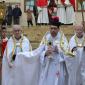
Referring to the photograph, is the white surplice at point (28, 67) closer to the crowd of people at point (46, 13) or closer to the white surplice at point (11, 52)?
the white surplice at point (11, 52)

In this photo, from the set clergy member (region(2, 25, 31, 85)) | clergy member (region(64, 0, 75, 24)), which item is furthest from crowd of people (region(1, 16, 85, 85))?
clergy member (region(64, 0, 75, 24))

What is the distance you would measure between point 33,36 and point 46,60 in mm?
13017

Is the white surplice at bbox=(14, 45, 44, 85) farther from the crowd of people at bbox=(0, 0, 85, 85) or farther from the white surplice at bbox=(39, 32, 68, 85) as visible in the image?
the white surplice at bbox=(39, 32, 68, 85)

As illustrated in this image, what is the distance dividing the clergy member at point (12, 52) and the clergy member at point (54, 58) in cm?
51

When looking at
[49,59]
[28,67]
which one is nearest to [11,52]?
[28,67]

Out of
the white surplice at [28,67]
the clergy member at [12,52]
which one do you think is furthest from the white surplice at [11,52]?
the white surplice at [28,67]

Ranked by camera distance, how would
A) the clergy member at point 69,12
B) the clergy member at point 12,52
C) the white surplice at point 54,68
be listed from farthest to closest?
the clergy member at point 69,12 < the clergy member at point 12,52 < the white surplice at point 54,68

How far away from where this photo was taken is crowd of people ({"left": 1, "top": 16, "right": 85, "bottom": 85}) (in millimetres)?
9992

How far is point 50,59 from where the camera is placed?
33.2 ft

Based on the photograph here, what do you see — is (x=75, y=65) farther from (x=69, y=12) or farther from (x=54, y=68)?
(x=69, y=12)

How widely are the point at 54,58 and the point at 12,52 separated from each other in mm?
964

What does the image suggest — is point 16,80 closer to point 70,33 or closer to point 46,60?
point 46,60

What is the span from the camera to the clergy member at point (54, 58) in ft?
32.8

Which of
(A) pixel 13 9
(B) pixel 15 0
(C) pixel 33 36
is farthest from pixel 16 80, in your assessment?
(B) pixel 15 0
